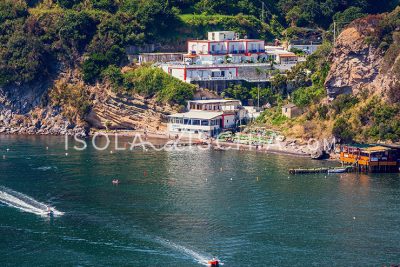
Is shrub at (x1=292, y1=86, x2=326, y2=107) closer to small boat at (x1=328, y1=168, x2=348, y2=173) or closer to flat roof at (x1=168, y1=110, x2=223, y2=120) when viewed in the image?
flat roof at (x1=168, y1=110, x2=223, y2=120)

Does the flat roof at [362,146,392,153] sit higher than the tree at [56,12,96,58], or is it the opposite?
the tree at [56,12,96,58]

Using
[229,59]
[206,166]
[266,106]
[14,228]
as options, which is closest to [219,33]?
[229,59]

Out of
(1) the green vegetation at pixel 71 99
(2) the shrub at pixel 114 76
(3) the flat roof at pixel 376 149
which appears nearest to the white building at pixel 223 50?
(2) the shrub at pixel 114 76

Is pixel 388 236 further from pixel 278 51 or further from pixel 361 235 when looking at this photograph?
pixel 278 51

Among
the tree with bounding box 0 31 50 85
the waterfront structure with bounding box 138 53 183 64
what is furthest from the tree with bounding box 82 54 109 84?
the tree with bounding box 0 31 50 85

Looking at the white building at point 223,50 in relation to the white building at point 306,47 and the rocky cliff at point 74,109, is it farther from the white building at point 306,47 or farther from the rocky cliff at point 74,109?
the white building at point 306,47

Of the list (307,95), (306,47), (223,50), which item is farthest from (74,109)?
(306,47)

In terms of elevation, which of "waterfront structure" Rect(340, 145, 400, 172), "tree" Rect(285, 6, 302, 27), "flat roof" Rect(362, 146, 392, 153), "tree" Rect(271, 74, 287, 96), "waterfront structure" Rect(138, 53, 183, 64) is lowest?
"waterfront structure" Rect(340, 145, 400, 172)

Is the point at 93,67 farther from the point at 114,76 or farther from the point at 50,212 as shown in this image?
the point at 50,212
